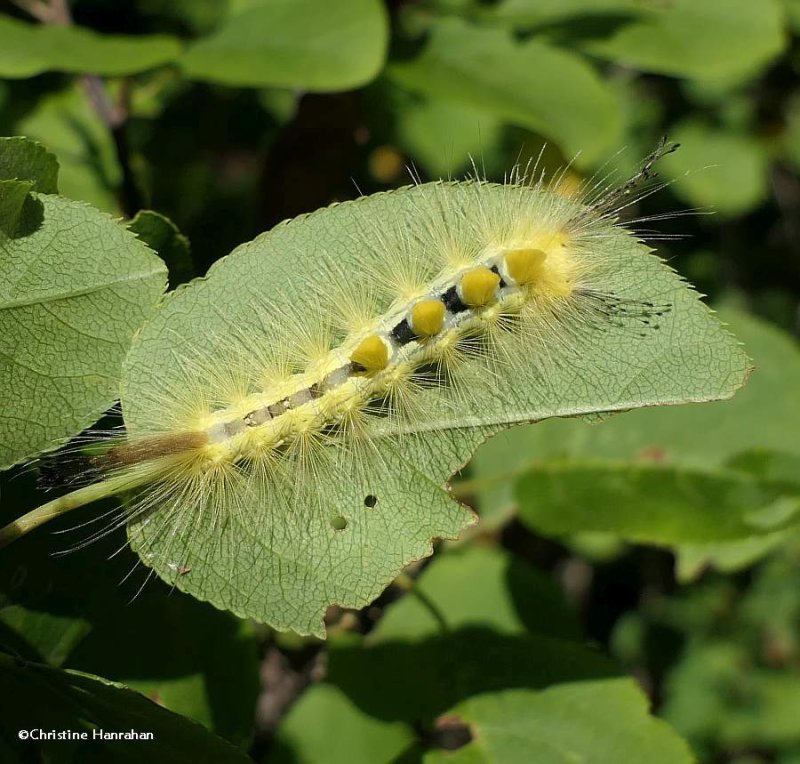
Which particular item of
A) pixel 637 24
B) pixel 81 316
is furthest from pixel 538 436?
pixel 81 316

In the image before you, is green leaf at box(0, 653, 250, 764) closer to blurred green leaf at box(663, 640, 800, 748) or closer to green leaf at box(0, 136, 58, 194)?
green leaf at box(0, 136, 58, 194)

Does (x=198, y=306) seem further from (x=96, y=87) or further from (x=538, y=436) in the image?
(x=538, y=436)

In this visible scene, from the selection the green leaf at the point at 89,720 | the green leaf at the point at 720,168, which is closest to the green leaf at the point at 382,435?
the green leaf at the point at 89,720

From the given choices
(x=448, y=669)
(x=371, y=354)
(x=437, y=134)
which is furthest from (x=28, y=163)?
(x=437, y=134)

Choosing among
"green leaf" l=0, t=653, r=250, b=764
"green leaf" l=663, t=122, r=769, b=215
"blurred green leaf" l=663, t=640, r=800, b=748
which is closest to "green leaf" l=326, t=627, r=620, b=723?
"green leaf" l=0, t=653, r=250, b=764

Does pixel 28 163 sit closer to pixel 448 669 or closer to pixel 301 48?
pixel 301 48
